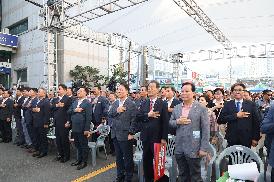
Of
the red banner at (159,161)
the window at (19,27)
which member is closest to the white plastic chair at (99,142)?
the red banner at (159,161)

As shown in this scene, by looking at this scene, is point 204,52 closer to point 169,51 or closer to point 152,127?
point 169,51

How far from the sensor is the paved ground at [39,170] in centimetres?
551

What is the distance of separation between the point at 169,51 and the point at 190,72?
5135mm

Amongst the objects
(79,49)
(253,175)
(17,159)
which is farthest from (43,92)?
(79,49)

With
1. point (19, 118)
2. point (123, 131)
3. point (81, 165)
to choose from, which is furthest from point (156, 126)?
point (19, 118)

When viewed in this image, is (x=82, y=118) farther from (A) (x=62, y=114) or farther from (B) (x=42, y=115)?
(B) (x=42, y=115)

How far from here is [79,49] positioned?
27.5 metres

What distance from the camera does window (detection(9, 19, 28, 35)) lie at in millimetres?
28266

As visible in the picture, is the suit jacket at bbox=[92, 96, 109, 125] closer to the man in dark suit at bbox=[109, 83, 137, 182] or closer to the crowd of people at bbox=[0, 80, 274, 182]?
the crowd of people at bbox=[0, 80, 274, 182]

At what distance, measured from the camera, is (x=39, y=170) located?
239 inches

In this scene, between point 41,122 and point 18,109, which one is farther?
point 18,109

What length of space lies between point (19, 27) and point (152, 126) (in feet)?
92.9

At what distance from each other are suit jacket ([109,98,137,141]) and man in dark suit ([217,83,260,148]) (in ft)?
5.23

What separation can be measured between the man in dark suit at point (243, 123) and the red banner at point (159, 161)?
1.12 metres
